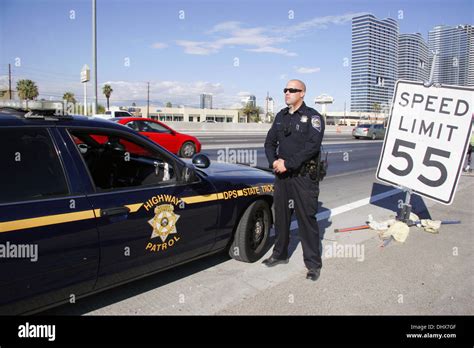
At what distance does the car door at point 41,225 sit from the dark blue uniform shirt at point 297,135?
79.2 inches

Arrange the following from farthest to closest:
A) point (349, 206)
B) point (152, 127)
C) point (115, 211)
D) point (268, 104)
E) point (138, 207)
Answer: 1. point (268, 104)
2. point (152, 127)
3. point (349, 206)
4. point (138, 207)
5. point (115, 211)

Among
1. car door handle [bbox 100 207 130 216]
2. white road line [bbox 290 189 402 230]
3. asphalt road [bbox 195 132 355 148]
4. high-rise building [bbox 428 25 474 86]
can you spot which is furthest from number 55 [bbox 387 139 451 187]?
asphalt road [bbox 195 132 355 148]

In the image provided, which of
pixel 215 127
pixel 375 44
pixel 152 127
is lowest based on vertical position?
pixel 152 127

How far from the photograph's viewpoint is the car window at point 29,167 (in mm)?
2432

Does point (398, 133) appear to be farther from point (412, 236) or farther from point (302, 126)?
point (302, 126)

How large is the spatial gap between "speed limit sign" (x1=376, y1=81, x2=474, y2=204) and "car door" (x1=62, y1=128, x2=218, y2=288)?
3.31 m

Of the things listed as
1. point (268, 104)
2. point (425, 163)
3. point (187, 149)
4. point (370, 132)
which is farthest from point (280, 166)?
point (268, 104)

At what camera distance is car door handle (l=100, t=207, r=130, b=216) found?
2.74 metres

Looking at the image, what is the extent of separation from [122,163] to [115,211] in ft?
3.42

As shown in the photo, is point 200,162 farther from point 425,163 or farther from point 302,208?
point 425,163

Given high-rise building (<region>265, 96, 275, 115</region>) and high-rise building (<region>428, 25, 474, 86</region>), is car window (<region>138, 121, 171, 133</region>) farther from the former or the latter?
high-rise building (<region>265, 96, 275, 115</region>)

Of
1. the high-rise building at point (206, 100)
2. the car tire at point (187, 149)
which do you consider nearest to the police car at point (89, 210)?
the car tire at point (187, 149)

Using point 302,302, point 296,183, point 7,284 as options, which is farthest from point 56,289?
point 296,183

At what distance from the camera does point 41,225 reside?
7.85ft
